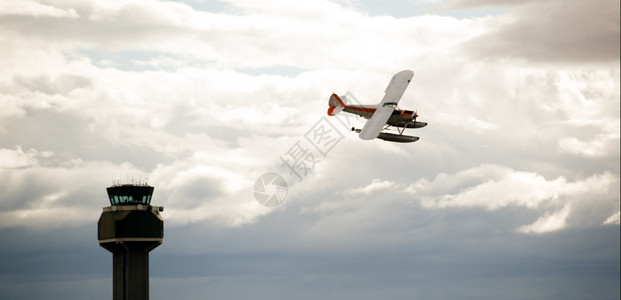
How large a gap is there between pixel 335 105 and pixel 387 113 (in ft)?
35.8

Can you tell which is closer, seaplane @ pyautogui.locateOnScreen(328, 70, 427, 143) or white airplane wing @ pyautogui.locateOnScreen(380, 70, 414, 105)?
seaplane @ pyautogui.locateOnScreen(328, 70, 427, 143)

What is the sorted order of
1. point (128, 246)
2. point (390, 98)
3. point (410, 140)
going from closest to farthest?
point (410, 140) < point (390, 98) < point (128, 246)

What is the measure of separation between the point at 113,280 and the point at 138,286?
16.8 feet

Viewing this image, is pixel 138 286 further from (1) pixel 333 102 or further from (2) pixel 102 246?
(1) pixel 333 102

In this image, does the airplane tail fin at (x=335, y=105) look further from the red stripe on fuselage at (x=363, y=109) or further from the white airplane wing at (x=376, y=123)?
the white airplane wing at (x=376, y=123)

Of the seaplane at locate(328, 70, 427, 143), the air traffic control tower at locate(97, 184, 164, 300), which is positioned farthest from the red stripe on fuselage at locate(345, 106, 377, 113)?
the air traffic control tower at locate(97, 184, 164, 300)

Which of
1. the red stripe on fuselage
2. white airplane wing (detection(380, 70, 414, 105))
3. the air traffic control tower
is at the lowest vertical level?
the air traffic control tower

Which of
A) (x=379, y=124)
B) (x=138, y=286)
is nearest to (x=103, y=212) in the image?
(x=138, y=286)

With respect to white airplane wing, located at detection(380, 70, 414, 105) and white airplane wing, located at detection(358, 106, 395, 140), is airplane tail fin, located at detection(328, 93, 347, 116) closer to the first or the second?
white airplane wing, located at detection(380, 70, 414, 105)

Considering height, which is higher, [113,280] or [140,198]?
[140,198]

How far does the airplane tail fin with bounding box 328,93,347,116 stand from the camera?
12300 centimetres

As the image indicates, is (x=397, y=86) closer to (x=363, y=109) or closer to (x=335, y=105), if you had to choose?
(x=363, y=109)

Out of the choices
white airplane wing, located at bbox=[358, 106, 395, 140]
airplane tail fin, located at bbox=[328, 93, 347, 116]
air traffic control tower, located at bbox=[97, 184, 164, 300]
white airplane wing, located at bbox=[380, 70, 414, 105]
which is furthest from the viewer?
air traffic control tower, located at bbox=[97, 184, 164, 300]

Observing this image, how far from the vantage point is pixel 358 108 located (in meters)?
123
